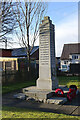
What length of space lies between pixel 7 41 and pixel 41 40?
488 cm

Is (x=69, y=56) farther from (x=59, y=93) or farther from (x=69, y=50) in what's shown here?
(x=59, y=93)

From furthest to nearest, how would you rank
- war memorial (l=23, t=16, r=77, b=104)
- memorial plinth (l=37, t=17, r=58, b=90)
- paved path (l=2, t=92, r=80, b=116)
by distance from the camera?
memorial plinth (l=37, t=17, r=58, b=90), war memorial (l=23, t=16, r=77, b=104), paved path (l=2, t=92, r=80, b=116)

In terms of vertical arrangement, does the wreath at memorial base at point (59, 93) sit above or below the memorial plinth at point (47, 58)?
below

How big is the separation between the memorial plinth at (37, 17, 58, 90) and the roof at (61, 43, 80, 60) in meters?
31.3

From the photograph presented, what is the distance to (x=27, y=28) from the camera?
19594mm

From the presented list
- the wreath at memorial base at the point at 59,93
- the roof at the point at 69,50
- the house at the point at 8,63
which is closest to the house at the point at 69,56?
the roof at the point at 69,50

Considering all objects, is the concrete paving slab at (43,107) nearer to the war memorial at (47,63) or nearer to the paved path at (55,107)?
the paved path at (55,107)

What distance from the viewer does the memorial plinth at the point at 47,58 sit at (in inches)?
430

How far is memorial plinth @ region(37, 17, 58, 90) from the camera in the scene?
10.9 meters

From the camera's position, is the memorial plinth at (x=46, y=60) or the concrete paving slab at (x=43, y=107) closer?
the concrete paving slab at (x=43, y=107)

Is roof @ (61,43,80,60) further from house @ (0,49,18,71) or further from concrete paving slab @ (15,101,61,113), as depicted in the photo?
concrete paving slab @ (15,101,61,113)

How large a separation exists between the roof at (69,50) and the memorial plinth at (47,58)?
31317 millimetres

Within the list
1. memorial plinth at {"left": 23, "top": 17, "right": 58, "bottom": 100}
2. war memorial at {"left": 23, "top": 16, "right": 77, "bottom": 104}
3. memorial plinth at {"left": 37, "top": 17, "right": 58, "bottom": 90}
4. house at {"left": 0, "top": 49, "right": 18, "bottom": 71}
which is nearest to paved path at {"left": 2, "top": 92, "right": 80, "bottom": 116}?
war memorial at {"left": 23, "top": 16, "right": 77, "bottom": 104}

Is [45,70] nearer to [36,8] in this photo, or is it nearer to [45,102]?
[45,102]
